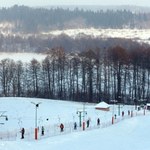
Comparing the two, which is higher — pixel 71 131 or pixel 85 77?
pixel 85 77

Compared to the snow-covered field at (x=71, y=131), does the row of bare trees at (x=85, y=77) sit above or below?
above

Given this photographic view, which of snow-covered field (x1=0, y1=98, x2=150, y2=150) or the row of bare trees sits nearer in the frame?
snow-covered field (x1=0, y1=98, x2=150, y2=150)

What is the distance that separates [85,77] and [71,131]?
40.1 m

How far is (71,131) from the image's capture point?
41594mm

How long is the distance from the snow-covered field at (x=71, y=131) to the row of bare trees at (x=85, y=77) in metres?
14.4

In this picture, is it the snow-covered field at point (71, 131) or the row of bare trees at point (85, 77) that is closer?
the snow-covered field at point (71, 131)

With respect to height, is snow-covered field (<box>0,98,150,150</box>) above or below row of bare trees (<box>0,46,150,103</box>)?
below

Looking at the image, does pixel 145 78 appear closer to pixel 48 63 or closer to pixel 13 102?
pixel 48 63

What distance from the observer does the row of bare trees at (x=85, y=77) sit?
261 feet

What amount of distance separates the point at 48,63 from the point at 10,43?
96.8m

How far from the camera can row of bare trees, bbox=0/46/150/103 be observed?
79625 millimetres

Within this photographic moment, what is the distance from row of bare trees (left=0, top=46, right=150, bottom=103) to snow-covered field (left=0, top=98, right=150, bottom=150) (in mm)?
14370

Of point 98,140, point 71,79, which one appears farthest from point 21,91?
point 98,140

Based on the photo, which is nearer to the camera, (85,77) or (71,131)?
(71,131)
